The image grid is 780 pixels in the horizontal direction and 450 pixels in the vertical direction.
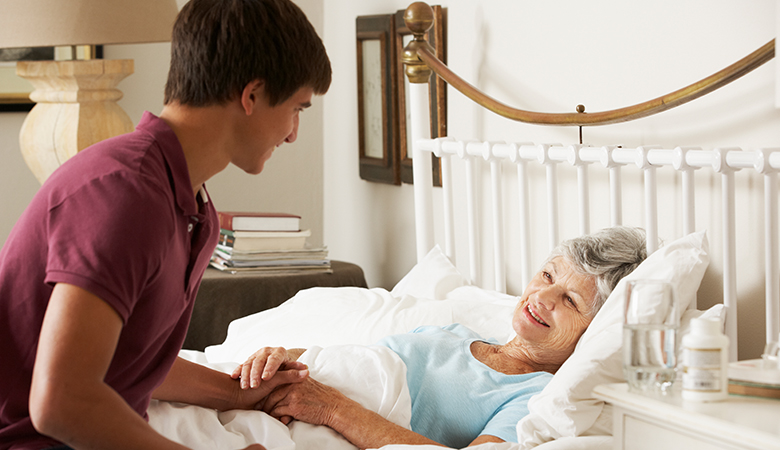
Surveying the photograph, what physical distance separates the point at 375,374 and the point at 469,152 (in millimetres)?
828

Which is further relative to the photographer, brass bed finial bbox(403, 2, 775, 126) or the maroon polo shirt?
brass bed finial bbox(403, 2, 775, 126)

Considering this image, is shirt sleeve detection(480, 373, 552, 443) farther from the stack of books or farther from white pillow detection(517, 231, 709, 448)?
the stack of books

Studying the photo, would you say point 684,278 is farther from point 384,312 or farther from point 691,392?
point 384,312

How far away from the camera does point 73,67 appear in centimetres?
230

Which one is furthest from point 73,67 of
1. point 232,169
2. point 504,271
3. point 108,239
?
point 108,239

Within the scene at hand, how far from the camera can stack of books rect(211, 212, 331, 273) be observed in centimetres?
245

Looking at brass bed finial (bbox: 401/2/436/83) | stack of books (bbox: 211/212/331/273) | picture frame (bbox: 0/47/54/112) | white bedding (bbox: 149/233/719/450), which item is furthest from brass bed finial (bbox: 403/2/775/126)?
picture frame (bbox: 0/47/54/112)

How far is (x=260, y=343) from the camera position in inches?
70.0

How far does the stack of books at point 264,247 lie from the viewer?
245 cm

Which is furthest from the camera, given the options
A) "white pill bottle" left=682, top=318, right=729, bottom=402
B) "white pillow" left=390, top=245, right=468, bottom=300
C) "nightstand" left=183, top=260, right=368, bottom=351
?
"nightstand" left=183, top=260, right=368, bottom=351

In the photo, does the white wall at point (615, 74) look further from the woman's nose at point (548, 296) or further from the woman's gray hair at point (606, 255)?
the woman's nose at point (548, 296)

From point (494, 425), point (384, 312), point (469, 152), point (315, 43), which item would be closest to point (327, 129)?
point (469, 152)

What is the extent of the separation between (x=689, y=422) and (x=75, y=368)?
2.14 ft

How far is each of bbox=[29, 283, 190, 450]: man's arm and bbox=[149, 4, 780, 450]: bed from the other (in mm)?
437
